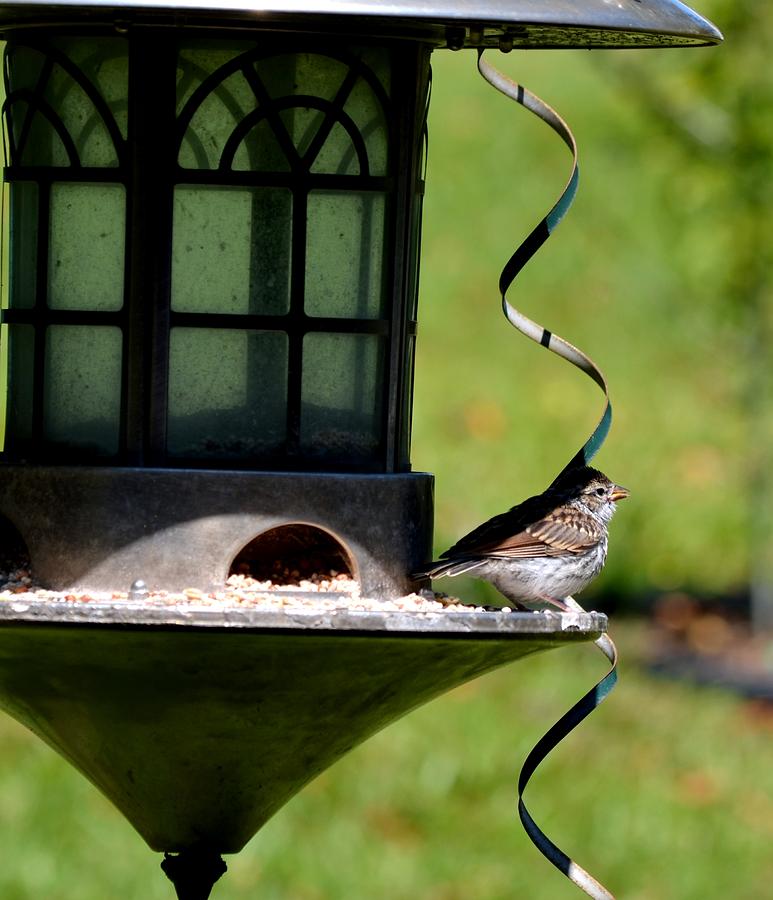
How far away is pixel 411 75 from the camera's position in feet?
11.6

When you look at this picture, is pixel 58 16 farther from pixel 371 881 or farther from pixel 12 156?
pixel 371 881

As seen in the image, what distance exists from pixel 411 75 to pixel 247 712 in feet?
4.23

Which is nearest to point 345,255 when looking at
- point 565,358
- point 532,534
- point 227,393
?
point 227,393

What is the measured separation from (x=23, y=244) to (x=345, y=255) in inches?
25.9

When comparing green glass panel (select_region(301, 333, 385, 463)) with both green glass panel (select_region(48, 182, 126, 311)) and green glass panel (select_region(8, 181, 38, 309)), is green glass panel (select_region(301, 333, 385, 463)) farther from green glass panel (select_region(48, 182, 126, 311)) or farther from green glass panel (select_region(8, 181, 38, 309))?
green glass panel (select_region(8, 181, 38, 309))

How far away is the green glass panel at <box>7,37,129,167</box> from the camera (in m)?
3.43

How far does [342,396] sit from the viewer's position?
359cm

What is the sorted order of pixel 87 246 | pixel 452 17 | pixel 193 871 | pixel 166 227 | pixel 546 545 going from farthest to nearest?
pixel 546 545, pixel 87 246, pixel 166 227, pixel 193 871, pixel 452 17

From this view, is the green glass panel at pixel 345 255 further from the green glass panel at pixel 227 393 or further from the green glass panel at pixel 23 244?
the green glass panel at pixel 23 244

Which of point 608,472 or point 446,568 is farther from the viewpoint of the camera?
point 608,472

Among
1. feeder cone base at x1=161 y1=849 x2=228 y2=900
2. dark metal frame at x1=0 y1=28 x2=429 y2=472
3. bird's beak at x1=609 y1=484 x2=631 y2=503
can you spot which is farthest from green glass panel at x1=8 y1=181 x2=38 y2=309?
bird's beak at x1=609 y1=484 x2=631 y2=503

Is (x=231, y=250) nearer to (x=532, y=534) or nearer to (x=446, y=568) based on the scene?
(x=446, y=568)

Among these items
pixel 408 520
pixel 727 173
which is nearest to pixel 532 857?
pixel 408 520

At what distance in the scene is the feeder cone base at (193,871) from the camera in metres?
3.27
